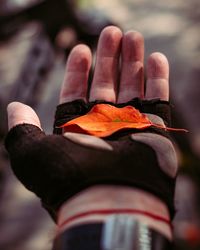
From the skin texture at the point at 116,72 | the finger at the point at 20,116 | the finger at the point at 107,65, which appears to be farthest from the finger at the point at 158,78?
the finger at the point at 20,116

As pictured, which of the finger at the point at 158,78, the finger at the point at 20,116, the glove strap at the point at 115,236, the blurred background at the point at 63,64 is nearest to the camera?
the glove strap at the point at 115,236

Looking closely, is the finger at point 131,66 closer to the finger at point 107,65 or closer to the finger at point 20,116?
the finger at point 107,65

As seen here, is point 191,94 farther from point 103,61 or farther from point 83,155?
point 83,155

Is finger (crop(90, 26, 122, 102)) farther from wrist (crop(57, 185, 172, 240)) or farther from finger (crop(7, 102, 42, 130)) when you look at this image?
wrist (crop(57, 185, 172, 240))

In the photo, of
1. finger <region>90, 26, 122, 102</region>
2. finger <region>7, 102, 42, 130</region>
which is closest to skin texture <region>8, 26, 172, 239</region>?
finger <region>90, 26, 122, 102</region>

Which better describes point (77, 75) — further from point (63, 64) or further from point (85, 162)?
point (63, 64)

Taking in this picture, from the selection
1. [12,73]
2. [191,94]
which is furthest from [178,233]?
[12,73]

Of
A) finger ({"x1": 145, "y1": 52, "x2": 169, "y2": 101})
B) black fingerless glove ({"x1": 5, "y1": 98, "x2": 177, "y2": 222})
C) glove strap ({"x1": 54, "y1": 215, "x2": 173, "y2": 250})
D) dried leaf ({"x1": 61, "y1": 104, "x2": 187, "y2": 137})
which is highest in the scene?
finger ({"x1": 145, "y1": 52, "x2": 169, "y2": 101})
